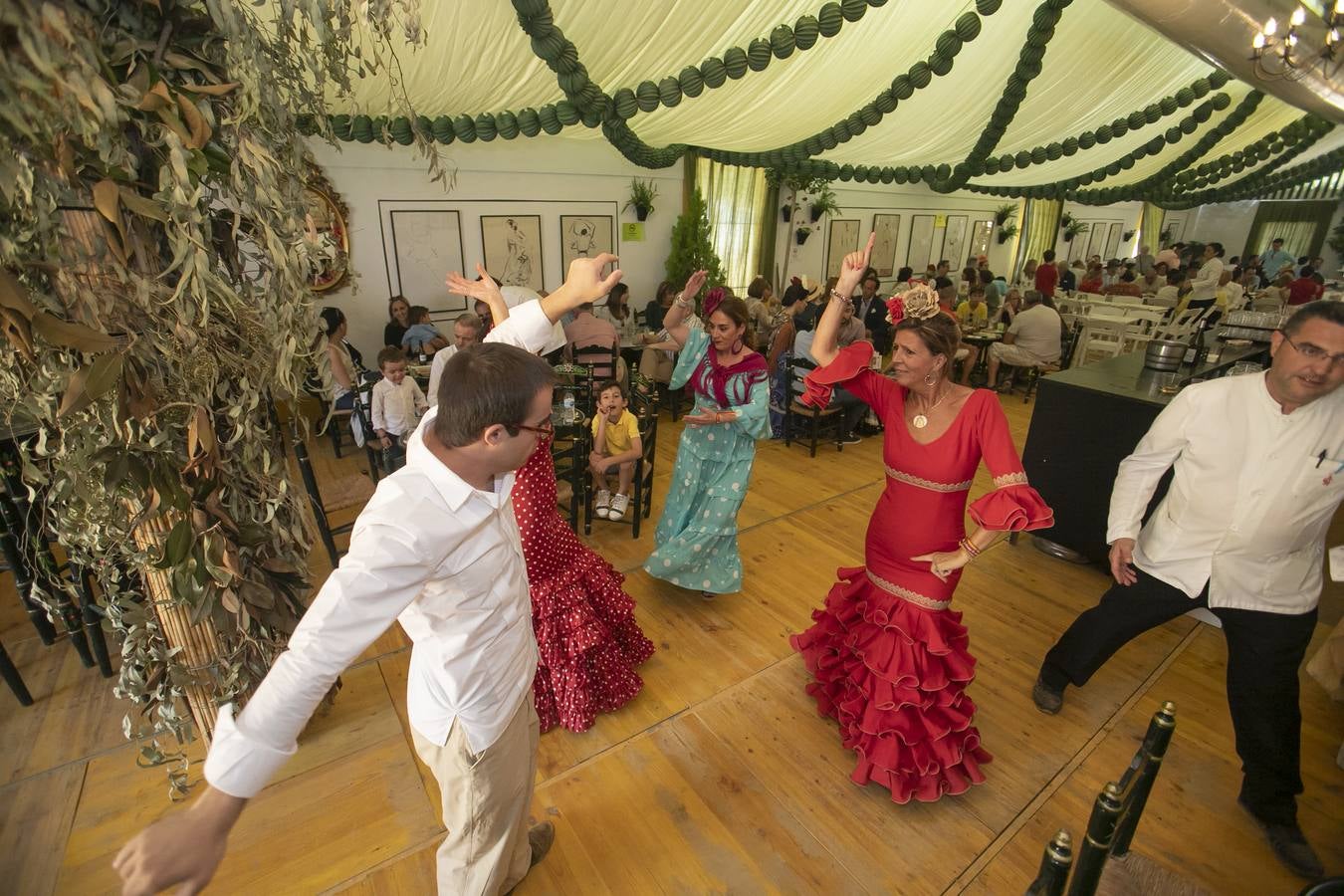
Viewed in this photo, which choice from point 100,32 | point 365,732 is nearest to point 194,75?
point 100,32

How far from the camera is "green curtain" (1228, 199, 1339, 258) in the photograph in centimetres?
1652

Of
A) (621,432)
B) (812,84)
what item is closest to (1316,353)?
(621,432)

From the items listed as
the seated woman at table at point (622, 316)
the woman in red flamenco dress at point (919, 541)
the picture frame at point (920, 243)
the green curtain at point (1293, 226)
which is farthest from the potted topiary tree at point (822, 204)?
the green curtain at point (1293, 226)

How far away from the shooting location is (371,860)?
198 centimetres

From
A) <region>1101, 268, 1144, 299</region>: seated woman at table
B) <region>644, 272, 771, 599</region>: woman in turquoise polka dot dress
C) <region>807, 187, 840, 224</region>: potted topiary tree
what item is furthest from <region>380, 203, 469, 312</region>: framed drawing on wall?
<region>1101, 268, 1144, 299</region>: seated woman at table

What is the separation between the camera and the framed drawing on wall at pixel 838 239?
1078 centimetres

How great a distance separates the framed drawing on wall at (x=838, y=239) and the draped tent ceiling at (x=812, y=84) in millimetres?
2352

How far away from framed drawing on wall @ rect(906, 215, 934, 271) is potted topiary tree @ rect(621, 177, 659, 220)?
247 inches

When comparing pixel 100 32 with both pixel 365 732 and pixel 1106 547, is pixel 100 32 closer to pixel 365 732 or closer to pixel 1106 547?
pixel 365 732

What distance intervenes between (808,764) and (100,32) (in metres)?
2.90

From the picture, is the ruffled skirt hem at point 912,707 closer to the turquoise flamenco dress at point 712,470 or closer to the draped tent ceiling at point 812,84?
the turquoise flamenco dress at point 712,470

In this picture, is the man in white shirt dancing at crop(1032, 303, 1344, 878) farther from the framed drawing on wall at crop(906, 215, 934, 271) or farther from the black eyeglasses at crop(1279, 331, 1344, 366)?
the framed drawing on wall at crop(906, 215, 934, 271)

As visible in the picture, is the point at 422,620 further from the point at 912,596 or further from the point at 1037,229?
the point at 1037,229

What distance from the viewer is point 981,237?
1378 centimetres
